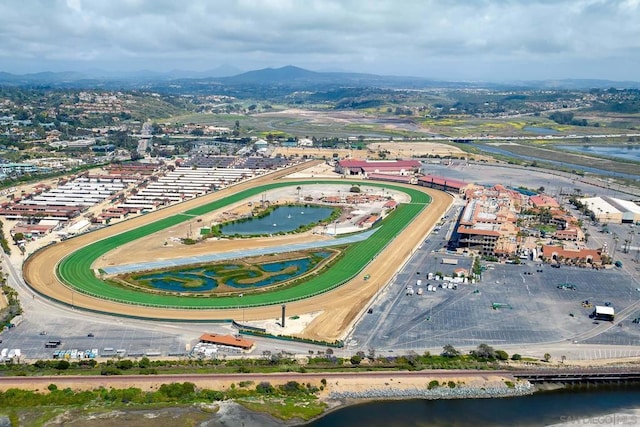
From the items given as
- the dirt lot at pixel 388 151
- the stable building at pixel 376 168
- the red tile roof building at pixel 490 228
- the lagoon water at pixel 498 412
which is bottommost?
the lagoon water at pixel 498 412

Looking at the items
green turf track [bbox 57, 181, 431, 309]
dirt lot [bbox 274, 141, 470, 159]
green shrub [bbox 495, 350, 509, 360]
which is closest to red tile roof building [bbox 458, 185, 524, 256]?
green turf track [bbox 57, 181, 431, 309]

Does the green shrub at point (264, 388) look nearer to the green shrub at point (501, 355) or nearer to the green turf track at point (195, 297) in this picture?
the green turf track at point (195, 297)

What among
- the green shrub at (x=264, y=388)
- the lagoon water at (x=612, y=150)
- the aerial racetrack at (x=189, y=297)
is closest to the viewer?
the green shrub at (x=264, y=388)

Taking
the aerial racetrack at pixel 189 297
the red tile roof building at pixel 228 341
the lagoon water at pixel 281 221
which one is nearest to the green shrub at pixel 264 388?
the red tile roof building at pixel 228 341

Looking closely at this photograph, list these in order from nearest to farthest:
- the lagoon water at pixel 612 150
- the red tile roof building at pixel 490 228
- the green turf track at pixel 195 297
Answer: the green turf track at pixel 195 297 < the red tile roof building at pixel 490 228 < the lagoon water at pixel 612 150

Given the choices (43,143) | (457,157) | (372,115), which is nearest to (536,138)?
(457,157)

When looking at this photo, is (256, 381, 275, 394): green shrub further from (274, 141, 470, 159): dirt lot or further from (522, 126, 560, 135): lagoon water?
(522, 126, 560, 135): lagoon water

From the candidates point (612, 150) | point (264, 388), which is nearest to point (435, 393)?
A: point (264, 388)
